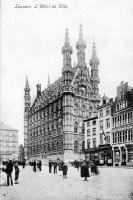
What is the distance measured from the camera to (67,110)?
237 feet

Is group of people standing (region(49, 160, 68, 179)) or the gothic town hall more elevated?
the gothic town hall

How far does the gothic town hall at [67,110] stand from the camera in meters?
72.3

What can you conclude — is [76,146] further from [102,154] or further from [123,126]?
[123,126]

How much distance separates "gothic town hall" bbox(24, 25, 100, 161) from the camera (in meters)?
72.3

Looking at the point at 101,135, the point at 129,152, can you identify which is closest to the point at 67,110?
the point at 101,135

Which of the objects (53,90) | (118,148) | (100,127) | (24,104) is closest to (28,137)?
(24,104)

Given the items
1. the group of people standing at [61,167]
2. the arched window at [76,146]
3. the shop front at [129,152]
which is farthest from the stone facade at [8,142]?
the group of people standing at [61,167]

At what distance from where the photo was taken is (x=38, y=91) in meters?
102

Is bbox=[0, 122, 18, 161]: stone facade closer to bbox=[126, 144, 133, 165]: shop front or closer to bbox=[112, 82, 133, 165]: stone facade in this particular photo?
bbox=[112, 82, 133, 165]: stone facade

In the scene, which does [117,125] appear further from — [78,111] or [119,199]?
[119,199]

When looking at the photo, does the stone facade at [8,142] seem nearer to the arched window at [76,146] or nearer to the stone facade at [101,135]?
the arched window at [76,146]

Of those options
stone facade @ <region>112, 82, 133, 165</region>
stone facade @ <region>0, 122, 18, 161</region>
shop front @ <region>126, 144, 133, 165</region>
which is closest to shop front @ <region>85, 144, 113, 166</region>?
stone facade @ <region>112, 82, 133, 165</region>

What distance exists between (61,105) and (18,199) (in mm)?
60295

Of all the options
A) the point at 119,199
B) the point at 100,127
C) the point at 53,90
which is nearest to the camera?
the point at 119,199
